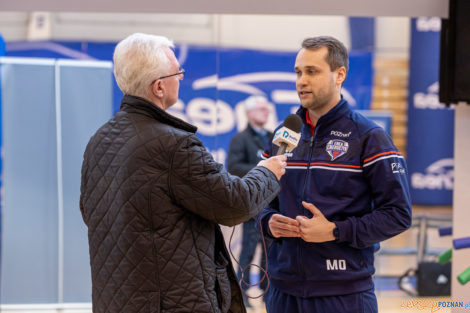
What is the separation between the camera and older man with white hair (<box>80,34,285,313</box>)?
5.49 ft

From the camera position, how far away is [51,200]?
415 cm

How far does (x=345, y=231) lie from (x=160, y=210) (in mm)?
693

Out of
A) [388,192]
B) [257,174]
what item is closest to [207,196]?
[257,174]

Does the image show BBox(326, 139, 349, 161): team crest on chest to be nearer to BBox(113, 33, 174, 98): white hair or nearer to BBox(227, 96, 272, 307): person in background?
BBox(113, 33, 174, 98): white hair

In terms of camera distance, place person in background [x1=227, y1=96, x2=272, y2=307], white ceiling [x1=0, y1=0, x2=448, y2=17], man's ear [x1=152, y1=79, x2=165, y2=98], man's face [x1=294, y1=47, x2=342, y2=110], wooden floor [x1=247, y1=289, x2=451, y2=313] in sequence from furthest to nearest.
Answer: person in background [x1=227, y1=96, x2=272, y2=307] → wooden floor [x1=247, y1=289, x2=451, y2=313] → white ceiling [x1=0, y1=0, x2=448, y2=17] → man's face [x1=294, y1=47, x2=342, y2=110] → man's ear [x1=152, y1=79, x2=165, y2=98]

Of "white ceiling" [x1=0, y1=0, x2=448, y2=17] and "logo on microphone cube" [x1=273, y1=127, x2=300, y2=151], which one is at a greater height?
"white ceiling" [x1=0, y1=0, x2=448, y2=17]

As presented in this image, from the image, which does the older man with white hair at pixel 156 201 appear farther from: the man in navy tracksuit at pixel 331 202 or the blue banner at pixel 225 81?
the blue banner at pixel 225 81

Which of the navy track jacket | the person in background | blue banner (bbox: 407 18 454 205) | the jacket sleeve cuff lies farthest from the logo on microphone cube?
blue banner (bbox: 407 18 454 205)

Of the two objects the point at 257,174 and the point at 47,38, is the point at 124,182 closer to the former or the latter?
the point at 257,174

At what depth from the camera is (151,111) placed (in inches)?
69.0

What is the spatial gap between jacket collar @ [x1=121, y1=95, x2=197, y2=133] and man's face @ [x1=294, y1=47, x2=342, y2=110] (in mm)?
565

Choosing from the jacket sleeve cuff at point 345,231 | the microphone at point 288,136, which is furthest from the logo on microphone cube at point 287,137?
the jacket sleeve cuff at point 345,231

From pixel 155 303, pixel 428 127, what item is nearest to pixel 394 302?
pixel 428 127

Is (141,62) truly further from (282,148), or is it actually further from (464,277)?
(464,277)
